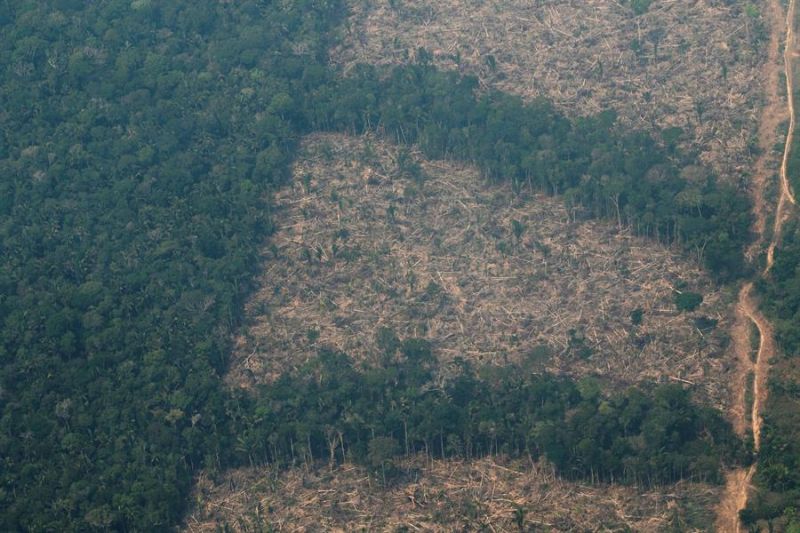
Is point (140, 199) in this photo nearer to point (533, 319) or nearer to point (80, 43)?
point (80, 43)

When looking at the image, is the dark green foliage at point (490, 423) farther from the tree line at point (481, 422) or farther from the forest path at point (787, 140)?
the forest path at point (787, 140)

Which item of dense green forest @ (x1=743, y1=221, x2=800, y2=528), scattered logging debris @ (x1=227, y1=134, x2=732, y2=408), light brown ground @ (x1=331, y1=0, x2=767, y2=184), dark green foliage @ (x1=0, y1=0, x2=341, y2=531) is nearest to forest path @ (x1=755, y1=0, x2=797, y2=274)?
dense green forest @ (x1=743, y1=221, x2=800, y2=528)

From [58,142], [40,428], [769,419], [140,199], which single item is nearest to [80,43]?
[58,142]

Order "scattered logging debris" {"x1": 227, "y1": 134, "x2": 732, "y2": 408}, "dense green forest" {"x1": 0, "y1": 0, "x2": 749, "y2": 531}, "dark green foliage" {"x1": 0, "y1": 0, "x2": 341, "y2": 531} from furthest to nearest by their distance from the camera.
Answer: "scattered logging debris" {"x1": 227, "y1": 134, "x2": 732, "y2": 408}, "dark green foliage" {"x1": 0, "y1": 0, "x2": 341, "y2": 531}, "dense green forest" {"x1": 0, "y1": 0, "x2": 749, "y2": 531}

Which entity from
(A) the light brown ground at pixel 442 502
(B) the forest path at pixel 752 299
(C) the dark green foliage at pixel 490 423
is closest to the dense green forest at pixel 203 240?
(C) the dark green foliage at pixel 490 423

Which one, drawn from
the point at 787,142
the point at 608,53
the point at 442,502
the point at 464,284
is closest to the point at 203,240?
the point at 464,284

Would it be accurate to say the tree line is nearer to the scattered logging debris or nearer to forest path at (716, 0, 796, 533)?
forest path at (716, 0, 796, 533)
